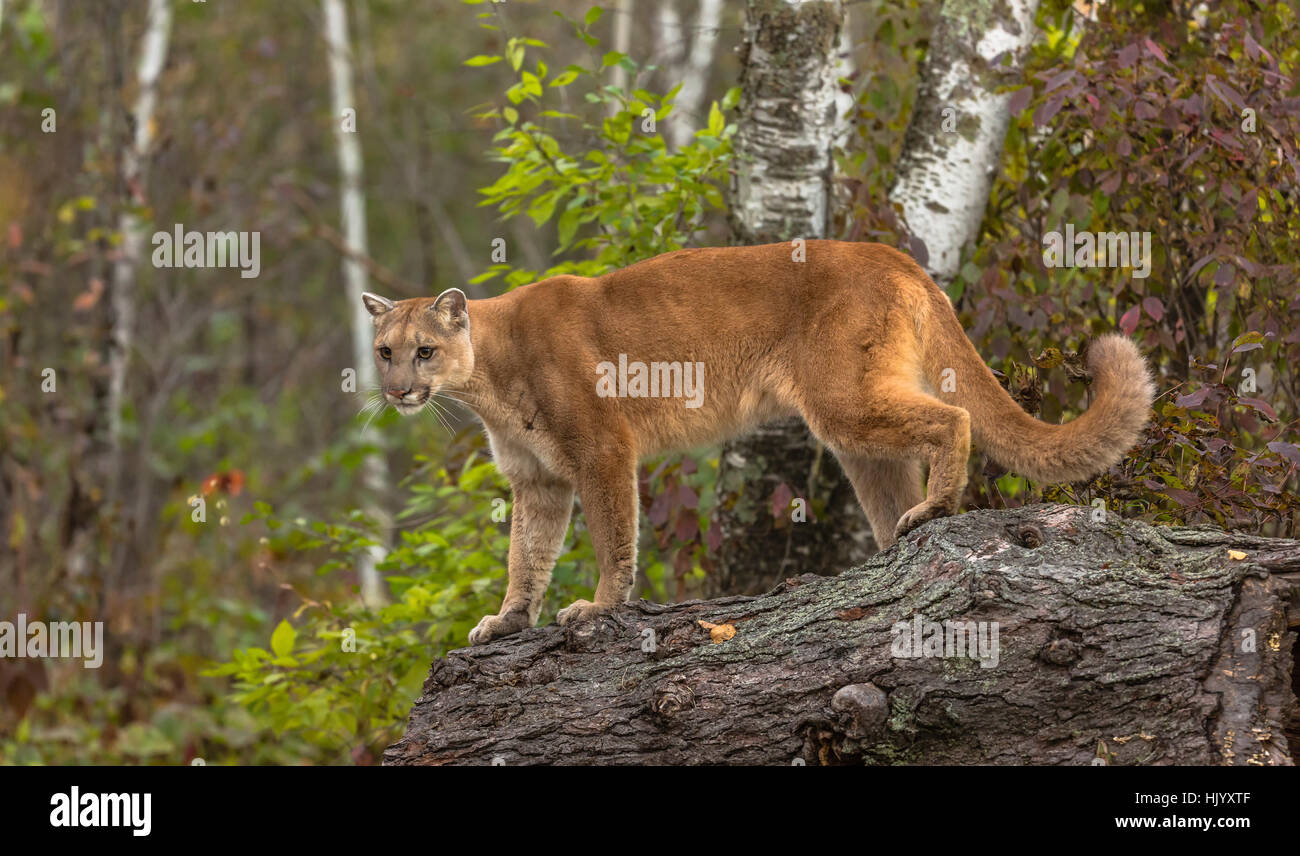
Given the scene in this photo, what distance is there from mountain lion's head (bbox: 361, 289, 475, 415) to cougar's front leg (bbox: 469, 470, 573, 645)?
0.59m

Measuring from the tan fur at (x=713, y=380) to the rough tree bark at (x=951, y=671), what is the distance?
24.0 inches

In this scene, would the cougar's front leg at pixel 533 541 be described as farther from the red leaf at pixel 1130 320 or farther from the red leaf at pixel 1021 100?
the red leaf at pixel 1021 100

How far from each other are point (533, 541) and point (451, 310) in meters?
1.06

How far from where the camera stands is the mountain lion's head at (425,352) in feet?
17.2

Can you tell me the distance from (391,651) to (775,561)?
2005 millimetres

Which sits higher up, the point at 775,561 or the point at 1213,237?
the point at 1213,237

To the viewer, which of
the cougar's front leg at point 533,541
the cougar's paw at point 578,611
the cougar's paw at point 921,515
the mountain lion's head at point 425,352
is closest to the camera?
the cougar's paw at point 921,515

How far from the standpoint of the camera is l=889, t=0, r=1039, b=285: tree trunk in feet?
20.0

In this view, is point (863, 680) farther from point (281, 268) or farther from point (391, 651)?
point (281, 268)

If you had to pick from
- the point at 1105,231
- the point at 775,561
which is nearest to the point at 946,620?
the point at 775,561

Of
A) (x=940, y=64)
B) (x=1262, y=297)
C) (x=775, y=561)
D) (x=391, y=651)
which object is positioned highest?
(x=940, y=64)

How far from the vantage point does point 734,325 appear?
5242 millimetres
